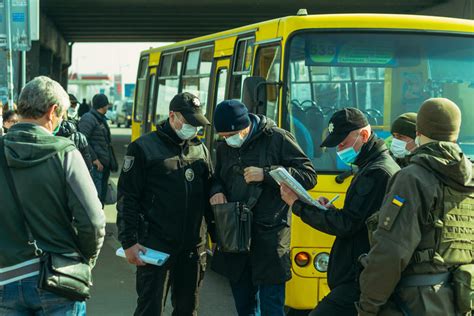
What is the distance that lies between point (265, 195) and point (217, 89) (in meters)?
4.14

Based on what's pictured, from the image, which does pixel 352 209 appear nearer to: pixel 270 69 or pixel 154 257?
pixel 154 257

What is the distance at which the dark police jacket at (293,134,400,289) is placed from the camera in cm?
438

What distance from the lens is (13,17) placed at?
35.2 feet

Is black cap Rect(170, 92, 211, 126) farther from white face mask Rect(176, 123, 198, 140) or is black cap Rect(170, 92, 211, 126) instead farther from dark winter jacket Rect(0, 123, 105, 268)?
dark winter jacket Rect(0, 123, 105, 268)

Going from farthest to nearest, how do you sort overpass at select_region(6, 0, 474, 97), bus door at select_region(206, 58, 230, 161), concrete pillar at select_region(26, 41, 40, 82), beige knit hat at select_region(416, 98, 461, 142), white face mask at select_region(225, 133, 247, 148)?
concrete pillar at select_region(26, 41, 40, 82) < overpass at select_region(6, 0, 474, 97) < bus door at select_region(206, 58, 230, 161) < white face mask at select_region(225, 133, 247, 148) < beige knit hat at select_region(416, 98, 461, 142)

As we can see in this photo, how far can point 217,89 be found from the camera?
30.8 ft

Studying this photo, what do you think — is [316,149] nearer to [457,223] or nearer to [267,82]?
[267,82]

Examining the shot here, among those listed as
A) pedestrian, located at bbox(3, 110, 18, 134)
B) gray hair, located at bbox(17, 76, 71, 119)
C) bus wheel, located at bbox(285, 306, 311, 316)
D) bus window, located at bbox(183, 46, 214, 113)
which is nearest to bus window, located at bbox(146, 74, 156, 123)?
bus window, located at bbox(183, 46, 214, 113)

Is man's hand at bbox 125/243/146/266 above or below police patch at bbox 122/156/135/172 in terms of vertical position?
below

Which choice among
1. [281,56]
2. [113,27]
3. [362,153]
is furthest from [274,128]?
[113,27]

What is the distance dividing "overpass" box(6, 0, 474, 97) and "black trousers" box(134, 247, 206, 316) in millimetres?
22135

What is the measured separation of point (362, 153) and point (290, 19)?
2.84 metres

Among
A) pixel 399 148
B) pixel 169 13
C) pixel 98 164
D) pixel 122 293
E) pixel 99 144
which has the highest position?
pixel 169 13

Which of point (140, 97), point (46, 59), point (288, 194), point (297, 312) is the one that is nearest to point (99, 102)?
point (140, 97)
